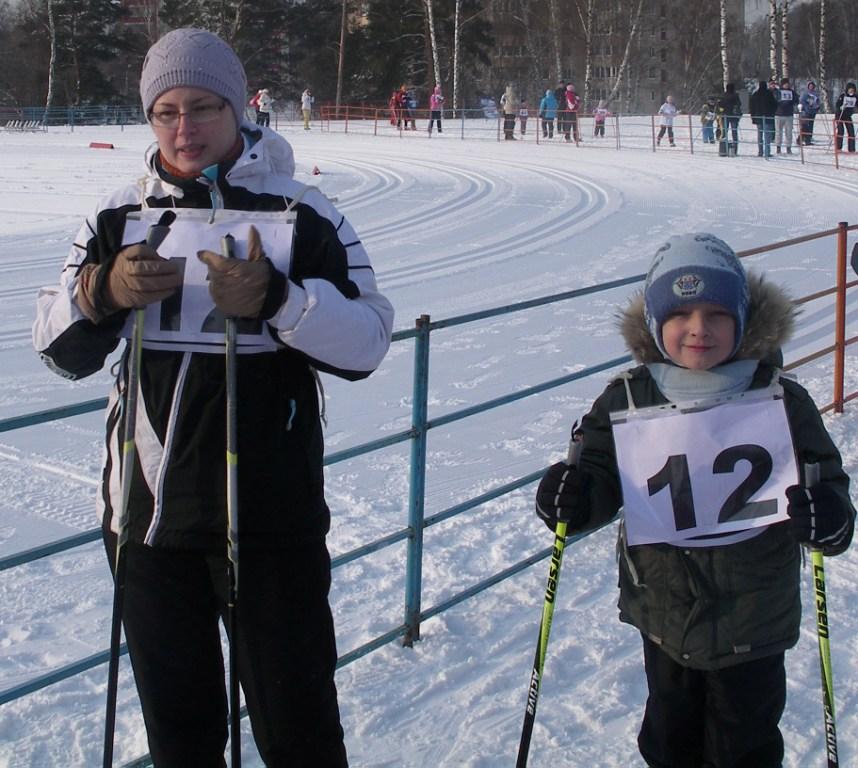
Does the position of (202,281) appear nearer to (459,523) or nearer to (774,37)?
(459,523)

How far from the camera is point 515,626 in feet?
13.4

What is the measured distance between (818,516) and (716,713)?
565 millimetres

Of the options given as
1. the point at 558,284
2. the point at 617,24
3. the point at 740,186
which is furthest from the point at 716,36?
the point at 558,284

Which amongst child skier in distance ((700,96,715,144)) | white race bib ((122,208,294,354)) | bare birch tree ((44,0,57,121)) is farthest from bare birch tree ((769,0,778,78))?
white race bib ((122,208,294,354))

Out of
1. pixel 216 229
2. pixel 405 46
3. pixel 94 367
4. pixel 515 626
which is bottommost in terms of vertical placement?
pixel 515 626

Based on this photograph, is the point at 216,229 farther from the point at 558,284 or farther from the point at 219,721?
the point at 558,284

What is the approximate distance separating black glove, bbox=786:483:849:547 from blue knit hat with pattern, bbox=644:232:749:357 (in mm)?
395

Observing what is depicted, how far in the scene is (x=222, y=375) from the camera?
7.63 ft

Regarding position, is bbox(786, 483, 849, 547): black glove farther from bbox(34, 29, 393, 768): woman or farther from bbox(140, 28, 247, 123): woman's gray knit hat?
bbox(140, 28, 247, 123): woman's gray knit hat

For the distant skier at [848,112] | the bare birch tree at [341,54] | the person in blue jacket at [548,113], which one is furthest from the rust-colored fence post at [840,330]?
the bare birch tree at [341,54]

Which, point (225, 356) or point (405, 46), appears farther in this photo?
point (405, 46)

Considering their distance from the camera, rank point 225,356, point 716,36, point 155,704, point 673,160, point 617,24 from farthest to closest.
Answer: point 716,36 < point 617,24 < point 673,160 < point 155,704 < point 225,356

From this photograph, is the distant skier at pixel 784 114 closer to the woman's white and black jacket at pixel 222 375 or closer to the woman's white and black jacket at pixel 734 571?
the woman's white and black jacket at pixel 734 571

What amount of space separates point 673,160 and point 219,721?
23.4m
